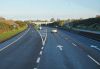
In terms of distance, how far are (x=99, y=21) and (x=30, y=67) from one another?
368ft

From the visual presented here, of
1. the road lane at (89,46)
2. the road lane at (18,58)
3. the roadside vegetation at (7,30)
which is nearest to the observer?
the road lane at (18,58)

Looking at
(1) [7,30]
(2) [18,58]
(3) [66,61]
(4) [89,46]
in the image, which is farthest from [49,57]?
(1) [7,30]

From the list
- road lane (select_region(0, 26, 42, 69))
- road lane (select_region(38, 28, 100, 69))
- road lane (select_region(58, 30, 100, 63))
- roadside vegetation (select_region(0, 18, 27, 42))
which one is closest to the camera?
road lane (select_region(38, 28, 100, 69))

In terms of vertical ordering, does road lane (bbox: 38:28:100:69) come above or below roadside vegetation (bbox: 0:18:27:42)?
above

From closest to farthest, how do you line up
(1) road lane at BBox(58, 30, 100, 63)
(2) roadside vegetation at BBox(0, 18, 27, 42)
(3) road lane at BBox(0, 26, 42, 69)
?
(3) road lane at BBox(0, 26, 42, 69) < (1) road lane at BBox(58, 30, 100, 63) < (2) roadside vegetation at BBox(0, 18, 27, 42)

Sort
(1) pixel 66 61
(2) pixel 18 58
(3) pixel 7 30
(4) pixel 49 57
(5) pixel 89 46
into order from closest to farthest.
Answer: (1) pixel 66 61 < (2) pixel 18 58 < (4) pixel 49 57 < (5) pixel 89 46 < (3) pixel 7 30

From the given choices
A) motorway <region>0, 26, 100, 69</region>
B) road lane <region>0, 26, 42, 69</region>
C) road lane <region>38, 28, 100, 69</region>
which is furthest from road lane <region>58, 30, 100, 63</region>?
road lane <region>0, 26, 42, 69</region>

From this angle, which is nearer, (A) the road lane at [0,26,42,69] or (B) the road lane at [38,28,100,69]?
(B) the road lane at [38,28,100,69]

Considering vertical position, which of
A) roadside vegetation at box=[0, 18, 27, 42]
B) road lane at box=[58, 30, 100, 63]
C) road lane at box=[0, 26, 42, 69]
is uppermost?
road lane at box=[0, 26, 42, 69]

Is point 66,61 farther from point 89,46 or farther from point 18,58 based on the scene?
point 89,46

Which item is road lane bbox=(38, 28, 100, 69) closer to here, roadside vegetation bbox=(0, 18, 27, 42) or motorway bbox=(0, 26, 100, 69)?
motorway bbox=(0, 26, 100, 69)

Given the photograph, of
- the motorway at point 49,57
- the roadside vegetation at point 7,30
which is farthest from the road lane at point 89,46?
the roadside vegetation at point 7,30

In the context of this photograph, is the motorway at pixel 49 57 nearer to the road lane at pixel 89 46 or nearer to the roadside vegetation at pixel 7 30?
the road lane at pixel 89 46

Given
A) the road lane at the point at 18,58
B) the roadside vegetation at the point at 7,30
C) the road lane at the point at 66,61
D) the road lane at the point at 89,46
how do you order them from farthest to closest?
1. the roadside vegetation at the point at 7,30
2. the road lane at the point at 89,46
3. the road lane at the point at 18,58
4. the road lane at the point at 66,61
